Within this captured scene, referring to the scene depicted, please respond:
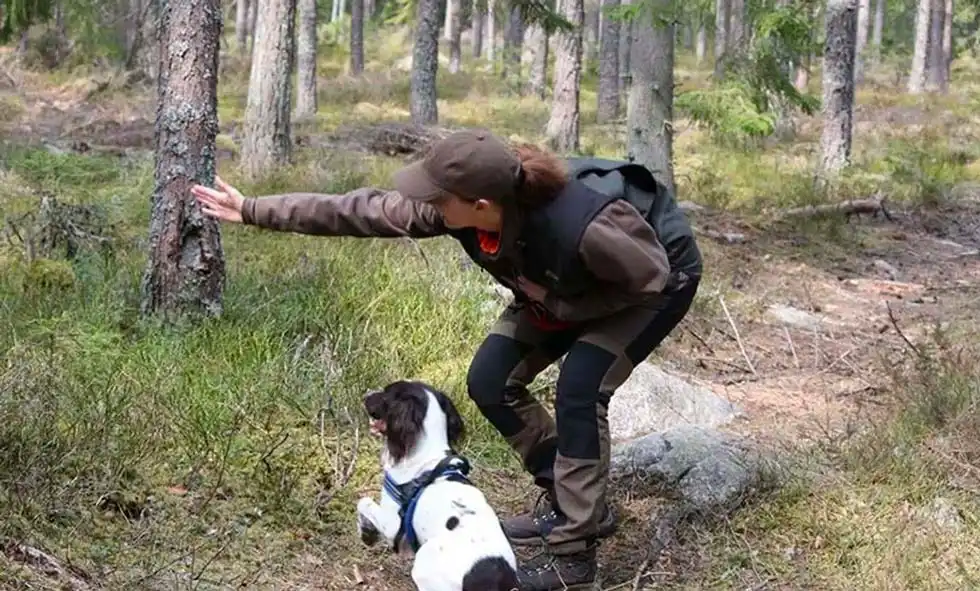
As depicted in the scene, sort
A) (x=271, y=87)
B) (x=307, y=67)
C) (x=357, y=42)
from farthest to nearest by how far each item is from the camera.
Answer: (x=357, y=42) < (x=307, y=67) < (x=271, y=87)

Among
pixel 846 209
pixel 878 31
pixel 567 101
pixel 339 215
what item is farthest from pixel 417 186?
pixel 878 31

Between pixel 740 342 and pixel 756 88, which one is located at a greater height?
pixel 756 88

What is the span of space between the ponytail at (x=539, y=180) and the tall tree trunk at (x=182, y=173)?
2688mm

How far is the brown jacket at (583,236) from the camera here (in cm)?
348

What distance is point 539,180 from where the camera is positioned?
137 inches

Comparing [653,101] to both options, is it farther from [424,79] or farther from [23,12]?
[424,79]

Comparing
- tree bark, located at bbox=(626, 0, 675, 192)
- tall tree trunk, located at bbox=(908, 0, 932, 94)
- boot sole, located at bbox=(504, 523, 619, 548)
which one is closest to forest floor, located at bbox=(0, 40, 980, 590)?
boot sole, located at bbox=(504, 523, 619, 548)

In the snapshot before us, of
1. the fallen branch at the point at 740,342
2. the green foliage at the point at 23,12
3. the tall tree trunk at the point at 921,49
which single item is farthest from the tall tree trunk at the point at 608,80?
the fallen branch at the point at 740,342

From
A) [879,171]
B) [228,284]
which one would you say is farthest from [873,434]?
[879,171]

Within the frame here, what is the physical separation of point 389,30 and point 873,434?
40.9 m

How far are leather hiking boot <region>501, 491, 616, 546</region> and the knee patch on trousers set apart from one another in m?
0.38

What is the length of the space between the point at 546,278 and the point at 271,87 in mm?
8657

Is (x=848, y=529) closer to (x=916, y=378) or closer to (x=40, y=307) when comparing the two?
(x=916, y=378)

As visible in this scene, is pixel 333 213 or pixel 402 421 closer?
pixel 402 421
